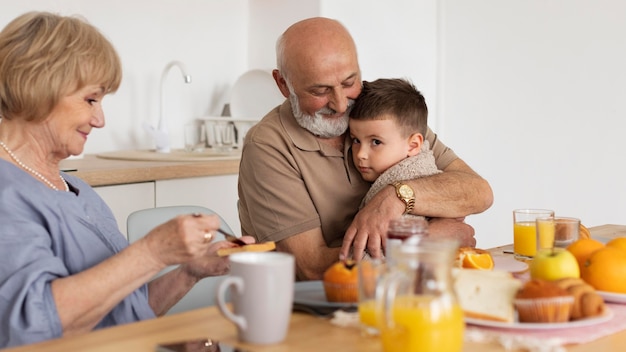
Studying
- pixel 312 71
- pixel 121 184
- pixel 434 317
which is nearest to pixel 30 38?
pixel 312 71

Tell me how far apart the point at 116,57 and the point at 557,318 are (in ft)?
3.19

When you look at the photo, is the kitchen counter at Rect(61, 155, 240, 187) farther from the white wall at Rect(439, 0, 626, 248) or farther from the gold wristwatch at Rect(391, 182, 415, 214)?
the white wall at Rect(439, 0, 626, 248)

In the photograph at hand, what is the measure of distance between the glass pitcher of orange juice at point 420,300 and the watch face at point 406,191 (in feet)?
3.15

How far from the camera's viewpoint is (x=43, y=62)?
1.56 m

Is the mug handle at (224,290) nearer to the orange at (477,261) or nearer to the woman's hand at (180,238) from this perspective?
the woman's hand at (180,238)

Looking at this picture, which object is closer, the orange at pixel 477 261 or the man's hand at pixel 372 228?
the orange at pixel 477 261

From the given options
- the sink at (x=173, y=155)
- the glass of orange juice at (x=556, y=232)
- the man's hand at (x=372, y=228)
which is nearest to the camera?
the glass of orange juice at (x=556, y=232)

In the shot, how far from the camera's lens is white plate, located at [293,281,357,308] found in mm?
1407

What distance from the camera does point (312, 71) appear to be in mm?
2131

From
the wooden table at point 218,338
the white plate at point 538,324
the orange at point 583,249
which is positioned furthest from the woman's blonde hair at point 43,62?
the orange at point 583,249

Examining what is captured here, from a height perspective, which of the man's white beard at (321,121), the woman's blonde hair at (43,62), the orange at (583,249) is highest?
the woman's blonde hair at (43,62)

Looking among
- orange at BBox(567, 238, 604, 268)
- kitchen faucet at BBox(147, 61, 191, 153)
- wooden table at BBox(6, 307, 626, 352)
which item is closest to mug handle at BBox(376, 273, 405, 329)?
wooden table at BBox(6, 307, 626, 352)

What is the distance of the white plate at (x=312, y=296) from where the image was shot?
1.41 metres

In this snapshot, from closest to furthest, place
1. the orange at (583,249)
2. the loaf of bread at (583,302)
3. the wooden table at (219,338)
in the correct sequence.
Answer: the wooden table at (219,338)
the loaf of bread at (583,302)
the orange at (583,249)
